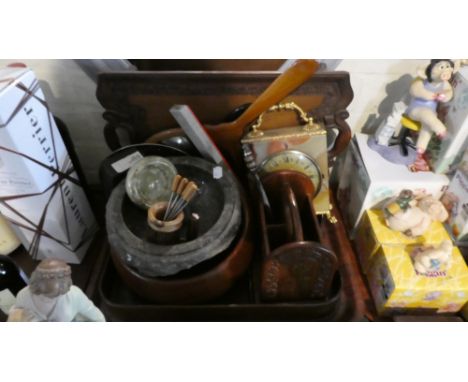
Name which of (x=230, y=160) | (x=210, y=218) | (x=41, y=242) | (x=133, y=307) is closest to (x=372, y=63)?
(x=230, y=160)

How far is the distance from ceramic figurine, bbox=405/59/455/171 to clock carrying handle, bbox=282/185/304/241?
293 millimetres

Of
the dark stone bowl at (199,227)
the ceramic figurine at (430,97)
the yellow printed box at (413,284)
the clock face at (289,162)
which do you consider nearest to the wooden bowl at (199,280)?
the dark stone bowl at (199,227)

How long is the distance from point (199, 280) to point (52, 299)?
21cm

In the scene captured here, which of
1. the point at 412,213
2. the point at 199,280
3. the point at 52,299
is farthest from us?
the point at 412,213

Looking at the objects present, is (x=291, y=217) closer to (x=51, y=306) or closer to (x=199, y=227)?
(x=199, y=227)

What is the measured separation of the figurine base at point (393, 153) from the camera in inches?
29.5

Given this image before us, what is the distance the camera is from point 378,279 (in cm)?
71

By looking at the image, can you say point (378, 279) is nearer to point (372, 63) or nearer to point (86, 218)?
point (372, 63)

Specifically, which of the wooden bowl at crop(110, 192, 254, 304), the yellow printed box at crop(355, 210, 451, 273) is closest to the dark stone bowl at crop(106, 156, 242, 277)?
the wooden bowl at crop(110, 192, 254, 304)

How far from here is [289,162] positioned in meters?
0.70

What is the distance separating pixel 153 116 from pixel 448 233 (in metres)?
0.65

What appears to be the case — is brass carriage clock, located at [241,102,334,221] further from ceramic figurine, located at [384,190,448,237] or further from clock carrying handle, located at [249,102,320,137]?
ceramic figurine, located at [384,190,448,237]

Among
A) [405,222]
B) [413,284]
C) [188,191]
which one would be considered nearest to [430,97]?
[405,222]
